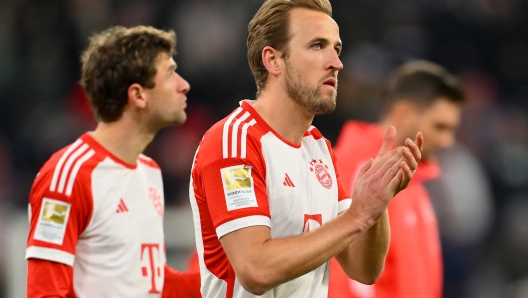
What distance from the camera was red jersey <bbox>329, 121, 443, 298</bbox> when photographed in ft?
17.1

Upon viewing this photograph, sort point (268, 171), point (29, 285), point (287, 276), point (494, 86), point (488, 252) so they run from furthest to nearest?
point (494, 86) → point (488, 252) → point (29, 285) → point (268, 171) → point (287, 276)

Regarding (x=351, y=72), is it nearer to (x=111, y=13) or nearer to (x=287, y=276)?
(x=111, y=13)

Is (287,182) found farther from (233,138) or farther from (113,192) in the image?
(113,192)

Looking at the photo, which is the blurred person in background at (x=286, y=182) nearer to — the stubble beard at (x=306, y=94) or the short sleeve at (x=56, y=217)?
the stubble beard at (x=306, y=94)

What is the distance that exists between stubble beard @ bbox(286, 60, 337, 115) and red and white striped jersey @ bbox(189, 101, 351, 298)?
0.17 m

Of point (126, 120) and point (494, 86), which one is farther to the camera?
point (494, 86)

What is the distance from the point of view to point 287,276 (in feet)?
9.46

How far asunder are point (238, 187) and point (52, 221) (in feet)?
3.93

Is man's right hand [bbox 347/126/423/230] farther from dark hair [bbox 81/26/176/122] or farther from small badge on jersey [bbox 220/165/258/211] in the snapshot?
dark hair [bbox 81/26/176/122]

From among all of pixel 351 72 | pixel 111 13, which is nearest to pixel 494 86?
pixel 351 72

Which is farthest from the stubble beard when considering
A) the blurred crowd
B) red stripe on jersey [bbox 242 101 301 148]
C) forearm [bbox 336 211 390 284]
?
the blurred crowd

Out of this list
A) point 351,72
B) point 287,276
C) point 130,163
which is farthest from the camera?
point 351,72

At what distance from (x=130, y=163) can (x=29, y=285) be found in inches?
33.9

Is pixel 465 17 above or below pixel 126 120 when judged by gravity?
above
